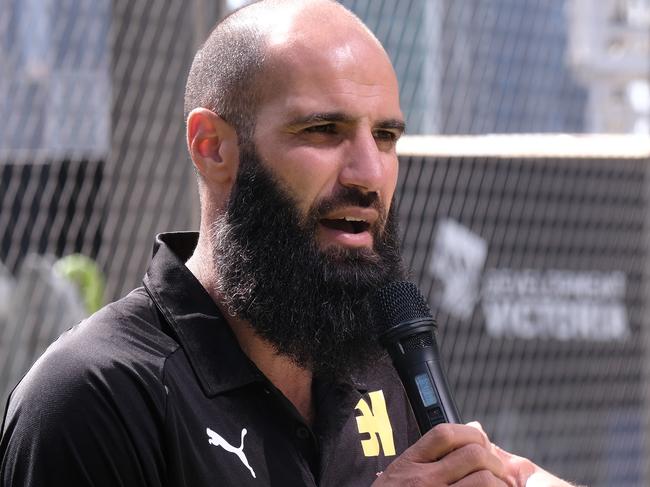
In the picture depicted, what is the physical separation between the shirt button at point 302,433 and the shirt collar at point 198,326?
0.12m

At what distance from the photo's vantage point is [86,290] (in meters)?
4.50

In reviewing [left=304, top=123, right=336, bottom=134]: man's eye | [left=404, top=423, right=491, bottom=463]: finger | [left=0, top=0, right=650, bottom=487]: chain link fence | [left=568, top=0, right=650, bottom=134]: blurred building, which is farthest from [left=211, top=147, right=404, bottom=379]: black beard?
[left=568, top=0, right=650, bottom=134]: blurred building

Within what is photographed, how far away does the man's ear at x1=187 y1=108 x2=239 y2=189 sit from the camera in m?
2.07

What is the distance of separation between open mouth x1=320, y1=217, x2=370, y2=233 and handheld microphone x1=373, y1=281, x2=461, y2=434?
120 millimetres

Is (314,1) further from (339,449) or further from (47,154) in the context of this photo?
(47,154)

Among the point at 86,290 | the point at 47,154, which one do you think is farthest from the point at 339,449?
the point at 86,290

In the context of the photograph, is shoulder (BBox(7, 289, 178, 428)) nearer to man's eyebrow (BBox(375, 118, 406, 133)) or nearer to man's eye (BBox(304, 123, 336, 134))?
man's eye (BBox(304, 123, 336, 134))

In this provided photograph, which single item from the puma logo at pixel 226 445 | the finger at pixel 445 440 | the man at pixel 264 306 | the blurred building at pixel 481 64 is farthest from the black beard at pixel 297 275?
the blurred building at pixel 481 64

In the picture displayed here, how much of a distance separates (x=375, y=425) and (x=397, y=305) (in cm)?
36

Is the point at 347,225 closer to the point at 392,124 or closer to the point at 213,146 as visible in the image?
the point at 392,124

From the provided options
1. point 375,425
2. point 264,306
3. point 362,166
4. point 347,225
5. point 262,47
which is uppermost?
point 262,47

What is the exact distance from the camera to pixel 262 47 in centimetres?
202

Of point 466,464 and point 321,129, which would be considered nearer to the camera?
point 466,464

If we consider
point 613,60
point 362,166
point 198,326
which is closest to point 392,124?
point 362,166
